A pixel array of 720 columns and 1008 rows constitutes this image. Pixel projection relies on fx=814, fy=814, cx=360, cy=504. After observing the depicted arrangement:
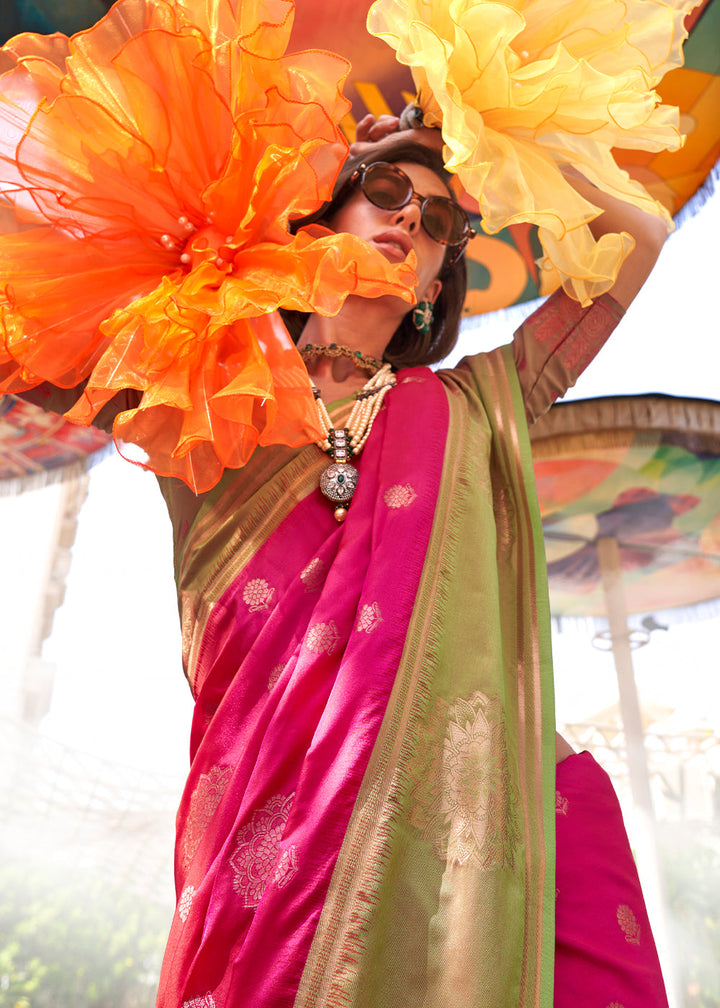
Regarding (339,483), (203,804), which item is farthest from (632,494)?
(203,804)

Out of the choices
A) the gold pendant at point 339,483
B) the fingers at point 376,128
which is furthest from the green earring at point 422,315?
the gold pendant at point 339,483

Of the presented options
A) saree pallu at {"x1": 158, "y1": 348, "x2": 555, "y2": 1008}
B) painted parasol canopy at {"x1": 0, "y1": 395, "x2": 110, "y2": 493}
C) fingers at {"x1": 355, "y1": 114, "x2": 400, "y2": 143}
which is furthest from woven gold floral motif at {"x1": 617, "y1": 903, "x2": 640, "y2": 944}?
painted parasol canopy at {"x1": 0, "y1": 395, "x2": 110, "y2": 493}

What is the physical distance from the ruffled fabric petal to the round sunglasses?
0.74 ft

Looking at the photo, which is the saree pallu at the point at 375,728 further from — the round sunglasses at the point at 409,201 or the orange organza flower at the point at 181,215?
the round sunglasses at the point at 409,201

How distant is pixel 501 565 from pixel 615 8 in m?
0.62

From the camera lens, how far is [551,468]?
1.79 m

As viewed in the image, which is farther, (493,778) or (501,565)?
(501,565)

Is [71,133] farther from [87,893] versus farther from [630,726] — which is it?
[630,726]

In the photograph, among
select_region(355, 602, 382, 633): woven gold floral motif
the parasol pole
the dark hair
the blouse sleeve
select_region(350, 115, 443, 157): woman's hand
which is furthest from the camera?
the parasol pole

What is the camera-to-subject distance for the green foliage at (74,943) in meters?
1.29

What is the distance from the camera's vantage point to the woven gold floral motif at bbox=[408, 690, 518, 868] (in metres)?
0.67

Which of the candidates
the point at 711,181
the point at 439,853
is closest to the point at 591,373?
the point at 711,181

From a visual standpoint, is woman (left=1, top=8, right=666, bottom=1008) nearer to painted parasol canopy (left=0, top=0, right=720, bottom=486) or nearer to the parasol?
painted parasol canopy (left=0, top=0, right=720, bottom=486)

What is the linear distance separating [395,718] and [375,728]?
0.02 meters
